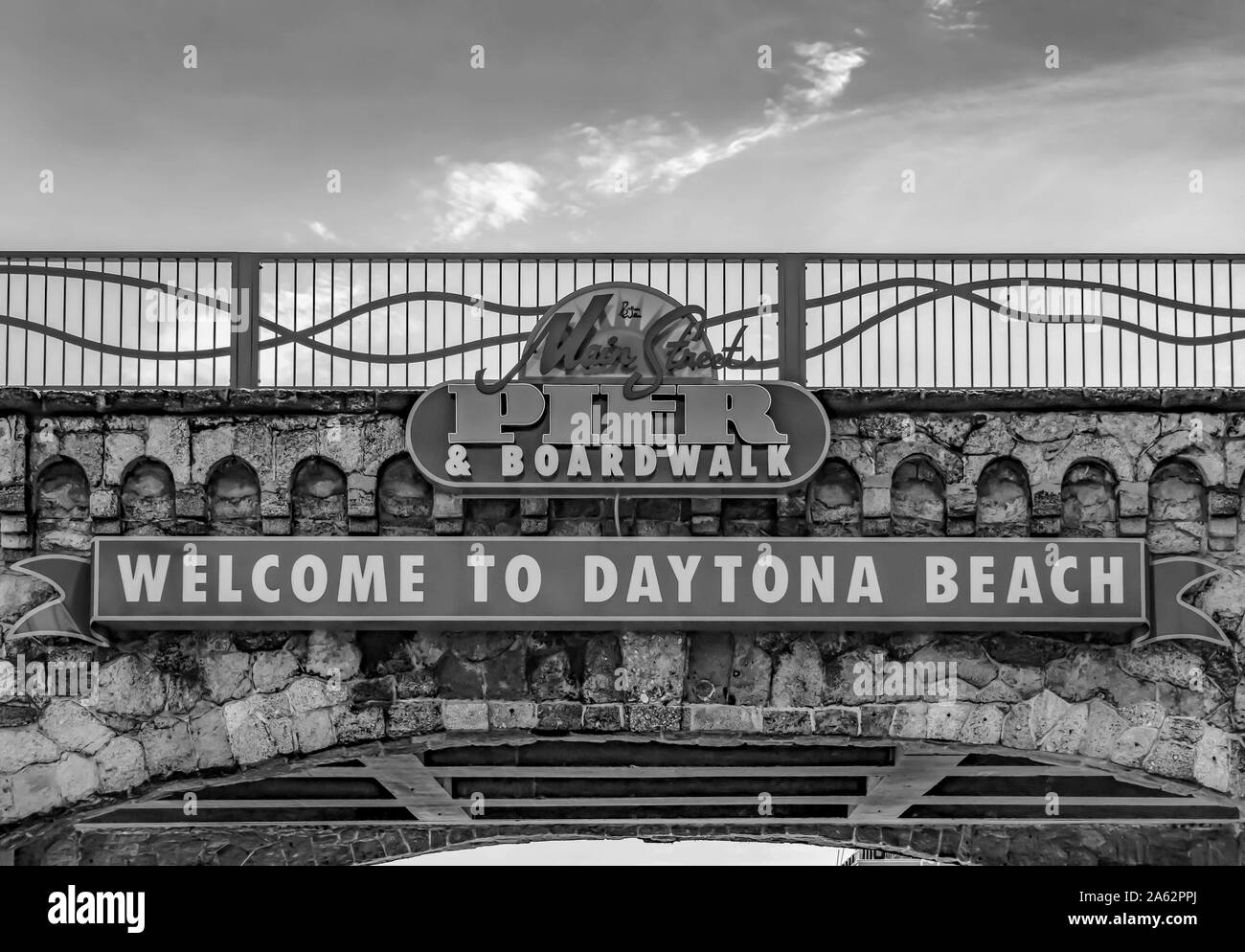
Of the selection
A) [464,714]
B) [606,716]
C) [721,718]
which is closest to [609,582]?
[606,716]

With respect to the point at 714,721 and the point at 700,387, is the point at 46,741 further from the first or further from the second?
the point at 700,387

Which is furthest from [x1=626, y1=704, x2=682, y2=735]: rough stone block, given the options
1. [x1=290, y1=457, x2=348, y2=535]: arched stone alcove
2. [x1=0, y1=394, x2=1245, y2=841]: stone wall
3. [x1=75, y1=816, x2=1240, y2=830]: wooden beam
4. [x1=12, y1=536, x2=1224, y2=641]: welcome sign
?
[x1=75, y1=816, x2=1240, y2=830]: wooden beam

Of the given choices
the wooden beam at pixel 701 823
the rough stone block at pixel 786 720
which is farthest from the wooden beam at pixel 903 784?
the rough stone block at pixel 786 720

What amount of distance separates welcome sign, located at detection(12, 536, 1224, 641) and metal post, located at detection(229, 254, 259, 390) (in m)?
1.25

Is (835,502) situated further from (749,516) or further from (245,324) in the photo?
(245,324)

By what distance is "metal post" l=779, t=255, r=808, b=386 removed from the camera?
7711mm

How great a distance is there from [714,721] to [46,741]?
4.70m

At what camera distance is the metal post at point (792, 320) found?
7711mm

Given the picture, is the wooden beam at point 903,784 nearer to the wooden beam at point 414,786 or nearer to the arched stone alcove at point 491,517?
the wooden beam at point 414,786

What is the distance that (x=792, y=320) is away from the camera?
7.79 meters

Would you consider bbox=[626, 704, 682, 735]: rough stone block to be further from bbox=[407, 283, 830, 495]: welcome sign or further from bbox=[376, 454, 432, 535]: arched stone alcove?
bbox=[376, 454, 432, 535]: arched stone alcove

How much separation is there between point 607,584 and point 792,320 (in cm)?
238

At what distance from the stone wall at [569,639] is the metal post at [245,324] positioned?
429 millimetres

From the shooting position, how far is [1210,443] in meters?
7.54
